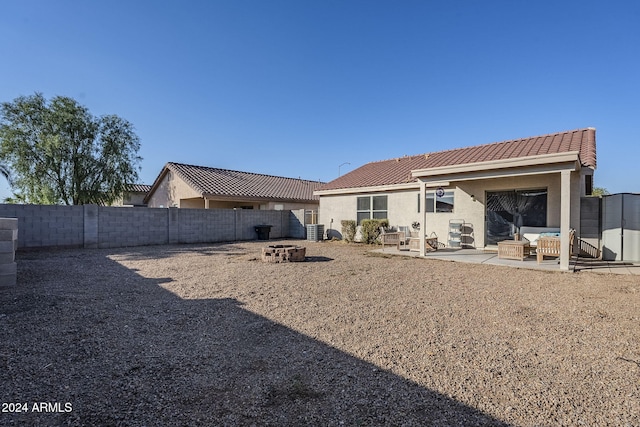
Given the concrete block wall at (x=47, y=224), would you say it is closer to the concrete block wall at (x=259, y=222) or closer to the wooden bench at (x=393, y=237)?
the concrete block wall at (x=259, y=222)

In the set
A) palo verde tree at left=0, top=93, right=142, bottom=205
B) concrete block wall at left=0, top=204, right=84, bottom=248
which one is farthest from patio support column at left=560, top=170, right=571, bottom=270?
palo verde tree at left=0, top=93, right=142, bottom=205

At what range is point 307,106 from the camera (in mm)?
18078

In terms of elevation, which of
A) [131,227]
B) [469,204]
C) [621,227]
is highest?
[469,204]

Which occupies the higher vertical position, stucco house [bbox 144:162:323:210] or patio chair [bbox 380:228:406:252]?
stucco house [bbox 144:162:323:210]

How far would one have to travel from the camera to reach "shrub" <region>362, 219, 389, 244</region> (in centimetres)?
1436

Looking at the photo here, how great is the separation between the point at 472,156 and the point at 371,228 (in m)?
5.35

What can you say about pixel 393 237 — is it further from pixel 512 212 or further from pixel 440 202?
pixel 512 212

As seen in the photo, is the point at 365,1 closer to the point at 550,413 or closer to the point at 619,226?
the point at 619,226

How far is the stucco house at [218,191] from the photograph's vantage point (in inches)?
778

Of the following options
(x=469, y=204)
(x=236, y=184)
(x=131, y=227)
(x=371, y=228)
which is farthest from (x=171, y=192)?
(x=469, y=204)

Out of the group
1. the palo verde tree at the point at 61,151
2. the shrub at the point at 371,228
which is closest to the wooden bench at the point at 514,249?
the shrub at the point at 371,228

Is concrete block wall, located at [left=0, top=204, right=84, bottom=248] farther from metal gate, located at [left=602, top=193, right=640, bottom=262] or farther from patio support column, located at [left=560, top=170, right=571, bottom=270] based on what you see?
metal gate, located at [left=602, top=193, right=640, bottom=262]

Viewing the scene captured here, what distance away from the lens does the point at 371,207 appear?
15.3 m

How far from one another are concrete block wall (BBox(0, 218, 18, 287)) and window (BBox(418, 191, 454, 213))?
1298cm
